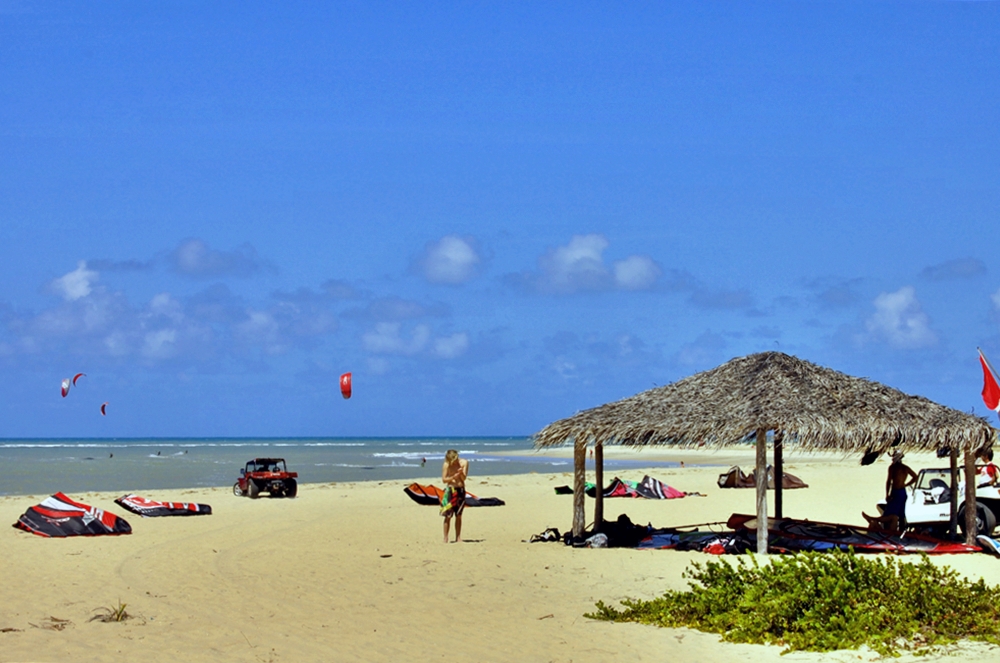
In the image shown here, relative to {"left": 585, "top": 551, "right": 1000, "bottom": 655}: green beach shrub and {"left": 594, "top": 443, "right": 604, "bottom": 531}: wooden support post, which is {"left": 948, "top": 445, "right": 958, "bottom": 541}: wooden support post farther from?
{"left": 585, "top": 551, "right": 1000, "bottom": 655}: green beach shrub

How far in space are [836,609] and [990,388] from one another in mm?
Result: 7147

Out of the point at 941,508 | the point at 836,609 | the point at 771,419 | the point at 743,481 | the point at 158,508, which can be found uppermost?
the point at 771,419

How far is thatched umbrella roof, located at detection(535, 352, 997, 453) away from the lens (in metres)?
11.7

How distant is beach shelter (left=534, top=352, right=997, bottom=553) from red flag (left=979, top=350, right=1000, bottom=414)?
1.11m

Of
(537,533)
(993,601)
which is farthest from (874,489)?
(993,601)

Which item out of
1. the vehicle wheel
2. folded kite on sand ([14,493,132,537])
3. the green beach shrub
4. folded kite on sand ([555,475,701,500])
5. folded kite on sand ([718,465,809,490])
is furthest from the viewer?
folded kite on sand ([718,465,809,490])

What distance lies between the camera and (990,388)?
13383mm

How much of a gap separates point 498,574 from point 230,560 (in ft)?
11.5

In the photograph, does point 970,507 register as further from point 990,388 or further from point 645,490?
point 645,490

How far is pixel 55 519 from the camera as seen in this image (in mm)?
14469

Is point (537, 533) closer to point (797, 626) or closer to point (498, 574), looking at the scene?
point (498, 574)

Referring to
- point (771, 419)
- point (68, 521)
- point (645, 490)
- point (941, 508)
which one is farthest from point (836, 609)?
point (645, 490)

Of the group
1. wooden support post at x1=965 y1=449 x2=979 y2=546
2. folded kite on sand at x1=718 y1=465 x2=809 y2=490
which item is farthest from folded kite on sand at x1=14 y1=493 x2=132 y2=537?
folded kite on sand at x1=718 y1=465 x2=809 y2=490

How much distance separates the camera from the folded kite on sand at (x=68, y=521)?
14.3 m
